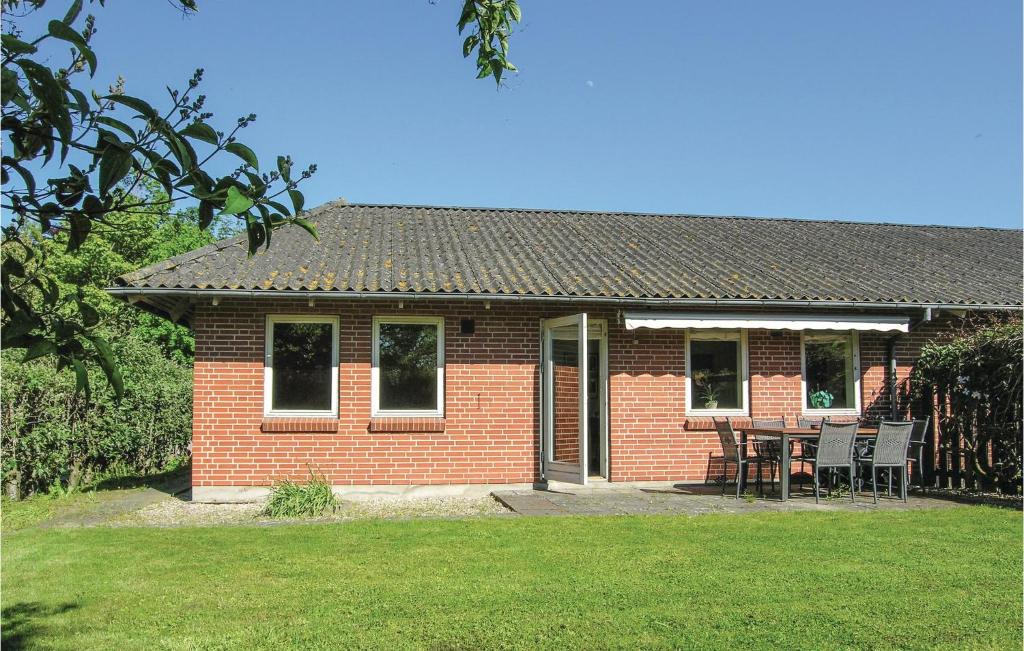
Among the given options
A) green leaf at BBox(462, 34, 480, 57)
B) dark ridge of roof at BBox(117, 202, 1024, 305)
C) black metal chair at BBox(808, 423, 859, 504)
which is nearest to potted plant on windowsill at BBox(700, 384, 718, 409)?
dark ridge of roof at BBox(117, 202, 1024, 305)

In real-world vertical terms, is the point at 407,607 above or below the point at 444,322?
below

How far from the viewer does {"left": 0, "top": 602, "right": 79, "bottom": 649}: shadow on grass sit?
196 inches

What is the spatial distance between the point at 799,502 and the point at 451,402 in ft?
15.9

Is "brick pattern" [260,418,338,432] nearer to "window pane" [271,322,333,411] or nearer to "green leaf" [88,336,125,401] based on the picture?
"window pane" [271,322,333,411]

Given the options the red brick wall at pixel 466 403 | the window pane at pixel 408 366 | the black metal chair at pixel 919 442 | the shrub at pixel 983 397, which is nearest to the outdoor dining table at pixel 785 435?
the black metal chair at pixel 919 442

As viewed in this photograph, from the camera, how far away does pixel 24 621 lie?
5.42 m

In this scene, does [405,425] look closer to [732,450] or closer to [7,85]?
[732,450]

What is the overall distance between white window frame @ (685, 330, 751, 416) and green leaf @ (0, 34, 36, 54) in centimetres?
1150

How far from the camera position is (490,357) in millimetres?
12086

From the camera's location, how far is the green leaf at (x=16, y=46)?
1.75 metres

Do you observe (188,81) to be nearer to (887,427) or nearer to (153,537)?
(153,537)

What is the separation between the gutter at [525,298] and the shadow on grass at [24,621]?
200 inches

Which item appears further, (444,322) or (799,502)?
(444,322)

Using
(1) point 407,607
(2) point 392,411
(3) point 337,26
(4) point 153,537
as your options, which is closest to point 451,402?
(2) point 392,411
